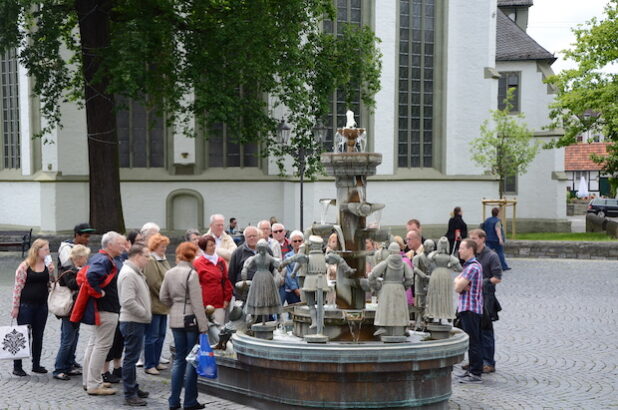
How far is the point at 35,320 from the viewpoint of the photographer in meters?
10.5

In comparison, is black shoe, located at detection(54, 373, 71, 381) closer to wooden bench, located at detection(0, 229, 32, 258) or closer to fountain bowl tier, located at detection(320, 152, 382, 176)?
fountain bowl tier, located at detection(320, 152, 382, 176)

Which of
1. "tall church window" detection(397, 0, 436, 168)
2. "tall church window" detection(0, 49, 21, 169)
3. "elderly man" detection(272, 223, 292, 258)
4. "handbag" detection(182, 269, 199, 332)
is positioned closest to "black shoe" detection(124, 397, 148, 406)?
"handbag" detection(182, 269, 199, 332)

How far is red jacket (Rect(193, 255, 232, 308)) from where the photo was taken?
9.72 metres

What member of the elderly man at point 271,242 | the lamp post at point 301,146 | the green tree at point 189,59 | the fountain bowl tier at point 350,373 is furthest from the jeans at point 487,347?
the lamp post at point 301,146

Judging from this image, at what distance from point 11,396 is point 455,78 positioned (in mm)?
25081

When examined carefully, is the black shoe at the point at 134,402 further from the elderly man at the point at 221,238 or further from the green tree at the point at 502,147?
the green tree at the point at 502,147

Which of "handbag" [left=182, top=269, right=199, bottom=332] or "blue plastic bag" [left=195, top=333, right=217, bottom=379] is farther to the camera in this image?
"handbag" [left=182, top=269, right=199, bottom=332]

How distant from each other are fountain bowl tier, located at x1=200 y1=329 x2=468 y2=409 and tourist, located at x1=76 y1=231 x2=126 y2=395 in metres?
1.69

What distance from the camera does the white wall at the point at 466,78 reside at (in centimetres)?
3173

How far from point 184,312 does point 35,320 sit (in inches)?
114

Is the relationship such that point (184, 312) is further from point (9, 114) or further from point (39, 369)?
point (9, 114)

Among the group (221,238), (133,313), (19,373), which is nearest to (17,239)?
(221,238)

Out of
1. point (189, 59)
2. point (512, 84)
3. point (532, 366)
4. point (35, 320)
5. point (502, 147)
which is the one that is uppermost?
point (512, 84)

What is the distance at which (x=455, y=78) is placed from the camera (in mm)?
31781
